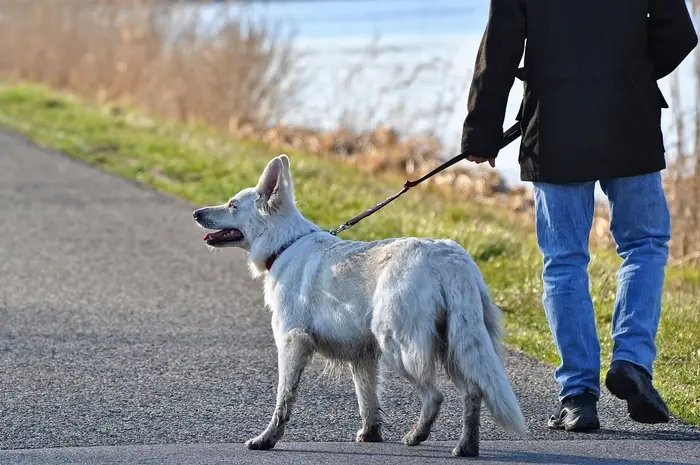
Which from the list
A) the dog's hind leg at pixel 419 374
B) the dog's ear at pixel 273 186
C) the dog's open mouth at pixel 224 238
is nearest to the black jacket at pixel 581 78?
the dog's ear at pixel 273 186

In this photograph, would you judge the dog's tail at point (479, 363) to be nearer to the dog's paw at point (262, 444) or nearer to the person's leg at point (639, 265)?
the person's leg at point (639, 265)

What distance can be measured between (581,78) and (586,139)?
0.86 feet

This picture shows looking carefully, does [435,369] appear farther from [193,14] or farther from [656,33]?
[193,14]

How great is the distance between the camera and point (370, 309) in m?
5.57

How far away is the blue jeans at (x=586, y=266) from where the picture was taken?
5934 millimetres

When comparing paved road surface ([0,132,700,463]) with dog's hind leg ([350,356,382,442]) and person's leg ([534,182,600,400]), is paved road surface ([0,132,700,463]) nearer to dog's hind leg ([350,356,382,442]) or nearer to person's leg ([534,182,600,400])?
dog's hind leg ([350,356,382,442])

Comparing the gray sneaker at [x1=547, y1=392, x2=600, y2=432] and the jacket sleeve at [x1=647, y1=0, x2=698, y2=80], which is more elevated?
the jacket sleeve at [x1=647, y1=0, x2=698, y2=80]

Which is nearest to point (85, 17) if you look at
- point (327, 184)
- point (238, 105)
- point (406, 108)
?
point (238, 105)

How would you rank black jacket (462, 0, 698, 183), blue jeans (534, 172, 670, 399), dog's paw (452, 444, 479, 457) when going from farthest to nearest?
blue jeans (534, 172, 670, 399)
black jacket (462, 0, 698, 183)
dog's paw (452, 444, 479, 457)

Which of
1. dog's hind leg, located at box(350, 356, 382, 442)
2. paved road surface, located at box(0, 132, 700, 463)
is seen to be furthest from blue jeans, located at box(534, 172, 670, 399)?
dog's hind leg, located at box(350, 356, 382, 442)

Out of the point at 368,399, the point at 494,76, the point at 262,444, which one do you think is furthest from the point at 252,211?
the point at 494,76

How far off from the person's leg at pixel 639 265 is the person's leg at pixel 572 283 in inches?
5.0

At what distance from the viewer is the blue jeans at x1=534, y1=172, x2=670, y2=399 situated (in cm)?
593

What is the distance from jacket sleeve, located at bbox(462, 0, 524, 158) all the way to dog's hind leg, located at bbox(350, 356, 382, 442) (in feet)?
3.40
